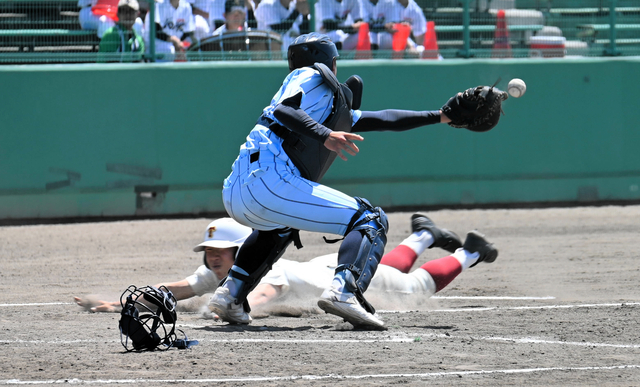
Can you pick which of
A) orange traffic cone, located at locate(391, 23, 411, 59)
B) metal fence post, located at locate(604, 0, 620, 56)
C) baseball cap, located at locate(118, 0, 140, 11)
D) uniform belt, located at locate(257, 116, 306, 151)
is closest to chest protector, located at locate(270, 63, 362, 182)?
uniform belt, located at locate(257, 116, 306, 151)

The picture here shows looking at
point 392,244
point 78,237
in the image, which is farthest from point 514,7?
point 78,237

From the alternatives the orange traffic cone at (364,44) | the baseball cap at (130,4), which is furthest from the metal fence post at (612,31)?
the baseball cap at (130,4)

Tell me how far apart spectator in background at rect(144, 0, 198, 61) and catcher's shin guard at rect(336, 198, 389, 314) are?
20.2 ft

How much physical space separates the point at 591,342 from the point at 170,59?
288 inches

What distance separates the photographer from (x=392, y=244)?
342 inches

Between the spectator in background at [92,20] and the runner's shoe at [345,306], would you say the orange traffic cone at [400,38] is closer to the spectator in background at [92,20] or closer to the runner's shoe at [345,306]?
the spectator in background at [92,20]

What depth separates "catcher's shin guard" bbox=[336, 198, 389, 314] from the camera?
187 inches

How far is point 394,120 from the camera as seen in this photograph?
5.28 metres

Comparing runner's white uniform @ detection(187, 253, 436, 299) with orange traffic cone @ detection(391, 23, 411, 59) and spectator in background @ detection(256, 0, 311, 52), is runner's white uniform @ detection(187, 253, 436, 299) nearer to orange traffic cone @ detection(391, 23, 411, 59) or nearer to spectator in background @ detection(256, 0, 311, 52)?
spectator in background @ detection(256, 0, 311, 52)

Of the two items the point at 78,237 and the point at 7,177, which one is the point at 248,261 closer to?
the point at 78,237

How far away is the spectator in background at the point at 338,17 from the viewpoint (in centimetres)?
1052

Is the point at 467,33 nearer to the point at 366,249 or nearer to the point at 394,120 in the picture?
the point at 394,120

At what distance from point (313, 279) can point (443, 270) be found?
0.91m

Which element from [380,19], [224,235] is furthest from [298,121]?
[380,19]
